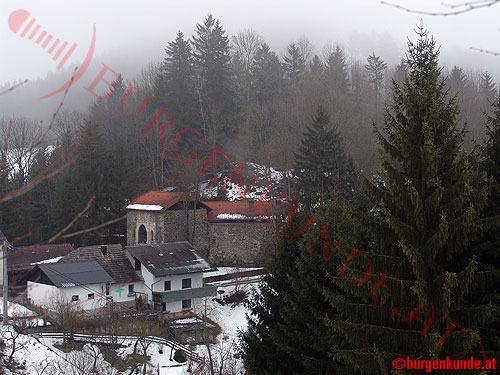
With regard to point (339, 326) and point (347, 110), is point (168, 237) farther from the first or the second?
point (339, 326)

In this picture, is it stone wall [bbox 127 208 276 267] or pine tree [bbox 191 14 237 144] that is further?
pine tree [bbox 191 14 237 144]

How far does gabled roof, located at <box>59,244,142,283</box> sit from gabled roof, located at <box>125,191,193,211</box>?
405cm

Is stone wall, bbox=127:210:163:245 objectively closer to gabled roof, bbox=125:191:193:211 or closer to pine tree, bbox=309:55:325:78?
gabled roof, bbox=125:191:193:211

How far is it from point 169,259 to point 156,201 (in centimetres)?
587

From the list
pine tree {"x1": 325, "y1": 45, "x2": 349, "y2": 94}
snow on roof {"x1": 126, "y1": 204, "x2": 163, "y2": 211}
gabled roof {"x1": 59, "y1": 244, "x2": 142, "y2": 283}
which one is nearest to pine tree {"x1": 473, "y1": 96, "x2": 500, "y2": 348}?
gabled roof {"x1": 59, "y1": 244, "x2": 142, "y2": 283}

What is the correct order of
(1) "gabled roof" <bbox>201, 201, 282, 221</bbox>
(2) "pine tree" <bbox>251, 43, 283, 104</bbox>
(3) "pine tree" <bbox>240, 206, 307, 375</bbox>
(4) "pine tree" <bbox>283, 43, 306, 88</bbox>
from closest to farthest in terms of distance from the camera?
(3) "pine tree" <bbox>240, 206, 307, 375</bbox>
(1) "gabled roof" <bbox>201, 201, 282, 221</bbox>
(2) "pine tree" <bbox>251, 43, 283, 104</bbox>
(4) "pine tree" <bbox>283, 43, 306, 88</bbox>

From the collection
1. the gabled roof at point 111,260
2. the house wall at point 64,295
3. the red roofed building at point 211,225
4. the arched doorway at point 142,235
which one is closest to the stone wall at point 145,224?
the red roofed building at point 211,225

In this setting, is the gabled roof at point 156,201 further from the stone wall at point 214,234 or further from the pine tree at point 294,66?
the pine tree at point 294,66

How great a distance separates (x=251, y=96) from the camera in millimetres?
42062

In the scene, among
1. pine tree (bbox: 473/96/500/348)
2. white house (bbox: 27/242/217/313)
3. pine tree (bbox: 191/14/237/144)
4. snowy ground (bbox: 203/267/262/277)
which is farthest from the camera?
pine tree (bbox: 191/14/237/144)

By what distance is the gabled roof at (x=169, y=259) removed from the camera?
22.2 metres

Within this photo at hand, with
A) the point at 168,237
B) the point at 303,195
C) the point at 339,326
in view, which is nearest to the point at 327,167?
the point at 303,195

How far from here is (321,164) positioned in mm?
25906

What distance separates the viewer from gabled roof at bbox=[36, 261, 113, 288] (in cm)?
2031
